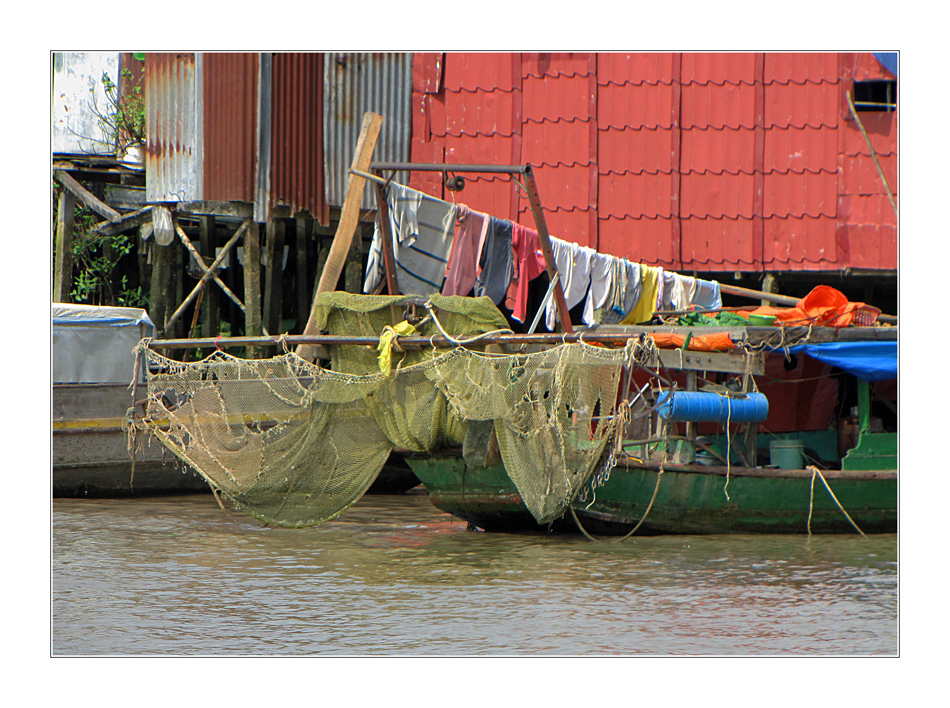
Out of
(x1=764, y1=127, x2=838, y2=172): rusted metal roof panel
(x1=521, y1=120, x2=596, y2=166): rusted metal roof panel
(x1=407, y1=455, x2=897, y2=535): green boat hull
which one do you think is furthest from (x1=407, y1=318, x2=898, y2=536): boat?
(x1=521, y1=120, x2=596, y2=166): rusted metal roof panel

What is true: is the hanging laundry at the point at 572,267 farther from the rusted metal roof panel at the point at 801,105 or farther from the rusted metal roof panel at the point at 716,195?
the rusted metal roof panel at the point at 801,105

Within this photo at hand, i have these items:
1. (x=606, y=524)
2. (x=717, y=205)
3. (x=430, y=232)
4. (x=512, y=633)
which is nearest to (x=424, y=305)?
(x=430, y=232)

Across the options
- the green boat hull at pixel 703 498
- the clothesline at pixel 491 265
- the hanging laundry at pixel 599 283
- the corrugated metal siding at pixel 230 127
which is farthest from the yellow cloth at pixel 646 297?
the corrugated metal siding at pixel 230 127

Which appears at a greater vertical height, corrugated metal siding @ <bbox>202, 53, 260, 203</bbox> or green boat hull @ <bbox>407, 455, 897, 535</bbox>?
corrugated metal siding @ <bbox>202, 53, 260, 203</bbox>

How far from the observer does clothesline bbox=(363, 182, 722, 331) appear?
10383 mm

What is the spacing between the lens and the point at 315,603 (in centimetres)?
739

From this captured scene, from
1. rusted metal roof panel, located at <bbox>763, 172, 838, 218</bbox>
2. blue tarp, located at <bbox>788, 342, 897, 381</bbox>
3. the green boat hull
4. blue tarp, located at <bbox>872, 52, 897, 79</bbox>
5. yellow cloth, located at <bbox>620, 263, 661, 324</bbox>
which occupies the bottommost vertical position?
the green boat hull

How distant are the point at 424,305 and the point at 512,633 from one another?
3.54 m

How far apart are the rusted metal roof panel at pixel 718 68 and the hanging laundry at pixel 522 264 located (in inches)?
181

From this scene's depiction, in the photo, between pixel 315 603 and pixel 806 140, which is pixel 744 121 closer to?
pixel 806 140

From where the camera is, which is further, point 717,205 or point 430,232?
point 717,205

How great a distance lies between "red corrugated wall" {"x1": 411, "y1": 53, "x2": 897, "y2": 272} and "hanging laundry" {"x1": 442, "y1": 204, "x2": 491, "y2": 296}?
4023 millimetres

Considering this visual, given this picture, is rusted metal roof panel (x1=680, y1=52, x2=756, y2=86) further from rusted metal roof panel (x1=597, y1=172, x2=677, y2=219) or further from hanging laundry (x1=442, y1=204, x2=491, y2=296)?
hanging laundry (x1=442, y1=204, x2=491, y2=296)

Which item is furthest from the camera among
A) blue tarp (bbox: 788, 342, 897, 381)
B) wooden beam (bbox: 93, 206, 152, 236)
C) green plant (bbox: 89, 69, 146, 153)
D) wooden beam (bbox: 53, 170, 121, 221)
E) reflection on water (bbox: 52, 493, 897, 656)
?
wooden beam (bbox: 93, 206, 152, 236)
